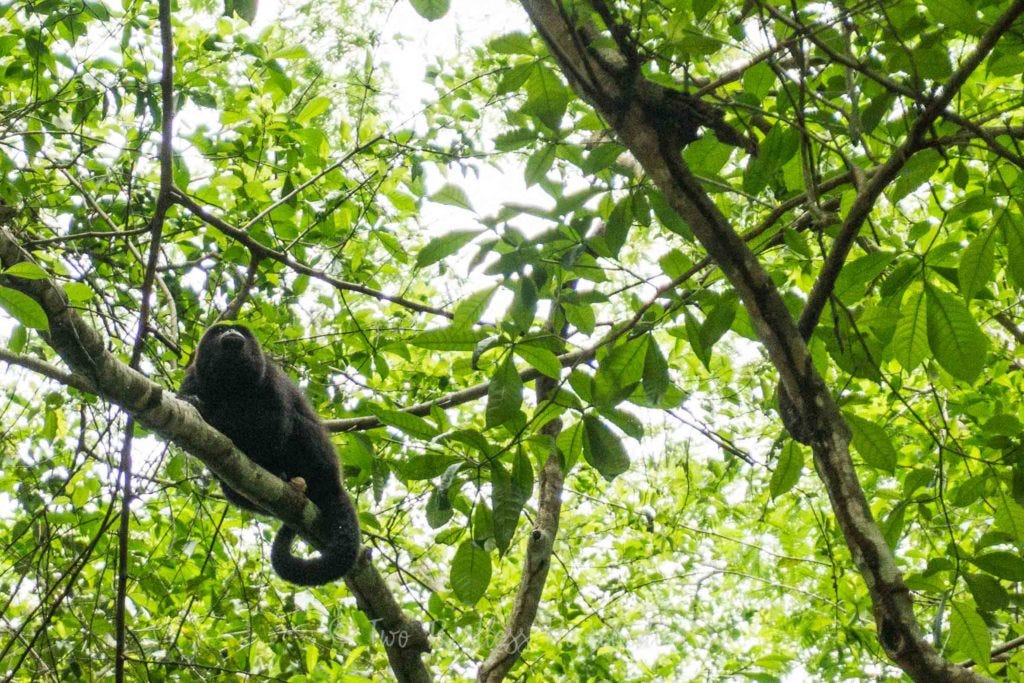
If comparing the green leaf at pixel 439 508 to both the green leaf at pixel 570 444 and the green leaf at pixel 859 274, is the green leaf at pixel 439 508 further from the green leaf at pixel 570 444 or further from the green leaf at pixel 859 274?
the green leaf at pixel 859 274

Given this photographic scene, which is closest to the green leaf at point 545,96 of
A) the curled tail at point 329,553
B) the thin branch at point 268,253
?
the thin branch at point 268,253

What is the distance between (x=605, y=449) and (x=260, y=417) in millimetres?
3070

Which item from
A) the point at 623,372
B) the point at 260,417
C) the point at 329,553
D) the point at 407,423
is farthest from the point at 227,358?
the point at 623,372

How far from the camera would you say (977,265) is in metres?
2.21

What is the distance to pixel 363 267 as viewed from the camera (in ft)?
16.3

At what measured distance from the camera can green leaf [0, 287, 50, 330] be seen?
7.33ft

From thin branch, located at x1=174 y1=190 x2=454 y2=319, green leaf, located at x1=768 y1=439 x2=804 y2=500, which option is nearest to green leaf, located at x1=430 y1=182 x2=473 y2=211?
green leaf, located at x1=768 y1=439 x2=804 y2=500

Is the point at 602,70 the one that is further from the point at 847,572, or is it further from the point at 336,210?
the point at 847,572

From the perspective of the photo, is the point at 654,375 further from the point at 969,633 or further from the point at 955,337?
the point at 969,633

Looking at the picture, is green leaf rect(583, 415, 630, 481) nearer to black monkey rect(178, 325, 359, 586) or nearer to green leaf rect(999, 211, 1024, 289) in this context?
green leaf rect(999, 211, 1024, 289)

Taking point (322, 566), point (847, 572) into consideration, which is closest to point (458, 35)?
point (322, 566)

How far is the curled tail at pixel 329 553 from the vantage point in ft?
13.4

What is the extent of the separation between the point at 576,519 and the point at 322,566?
3.36 meters

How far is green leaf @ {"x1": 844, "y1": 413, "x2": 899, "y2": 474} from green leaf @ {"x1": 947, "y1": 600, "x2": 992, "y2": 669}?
38cm
